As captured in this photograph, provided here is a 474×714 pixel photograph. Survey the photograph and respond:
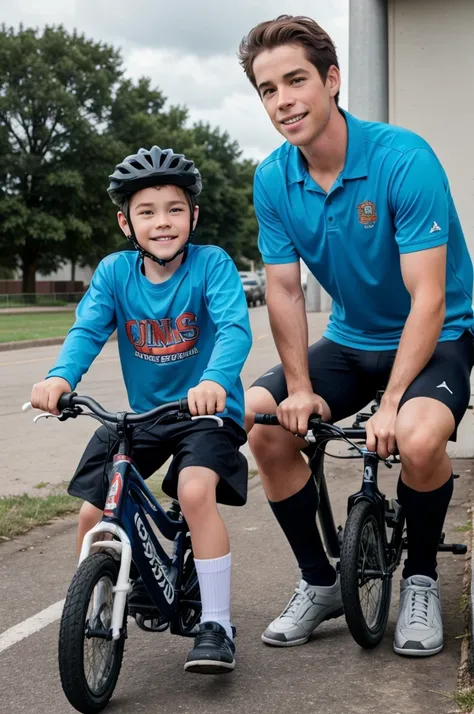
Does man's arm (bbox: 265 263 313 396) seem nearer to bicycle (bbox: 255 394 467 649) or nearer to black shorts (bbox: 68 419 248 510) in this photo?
bicycle (bbox: 255 394 467 649)

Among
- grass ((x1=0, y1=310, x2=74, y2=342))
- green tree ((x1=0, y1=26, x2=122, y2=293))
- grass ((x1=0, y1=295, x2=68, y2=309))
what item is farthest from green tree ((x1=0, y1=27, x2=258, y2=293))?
grass ((x1=0, y1=310, x2=74, y2=342))

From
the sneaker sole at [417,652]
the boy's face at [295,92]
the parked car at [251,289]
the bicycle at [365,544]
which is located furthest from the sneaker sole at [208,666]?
the parked car at [251,289]

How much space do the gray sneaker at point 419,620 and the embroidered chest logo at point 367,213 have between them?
1.28m

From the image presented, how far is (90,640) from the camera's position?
3.20 metres

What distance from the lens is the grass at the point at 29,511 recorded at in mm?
5785

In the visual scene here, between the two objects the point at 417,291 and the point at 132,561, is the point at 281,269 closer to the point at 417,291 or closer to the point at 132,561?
the point at 417,291

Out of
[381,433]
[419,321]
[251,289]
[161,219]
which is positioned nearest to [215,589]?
[381,433]

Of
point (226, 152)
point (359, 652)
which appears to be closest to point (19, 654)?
point (359, 652)

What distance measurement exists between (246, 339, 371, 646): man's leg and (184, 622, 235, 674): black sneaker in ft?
1.64

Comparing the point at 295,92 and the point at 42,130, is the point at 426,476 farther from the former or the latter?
the point at 42,130

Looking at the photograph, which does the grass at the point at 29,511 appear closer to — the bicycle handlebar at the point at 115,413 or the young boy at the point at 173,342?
the young boy at the point at 173,342

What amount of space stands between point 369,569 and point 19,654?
129cm

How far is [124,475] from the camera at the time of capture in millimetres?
3348

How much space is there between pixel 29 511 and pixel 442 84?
4.01 meters
